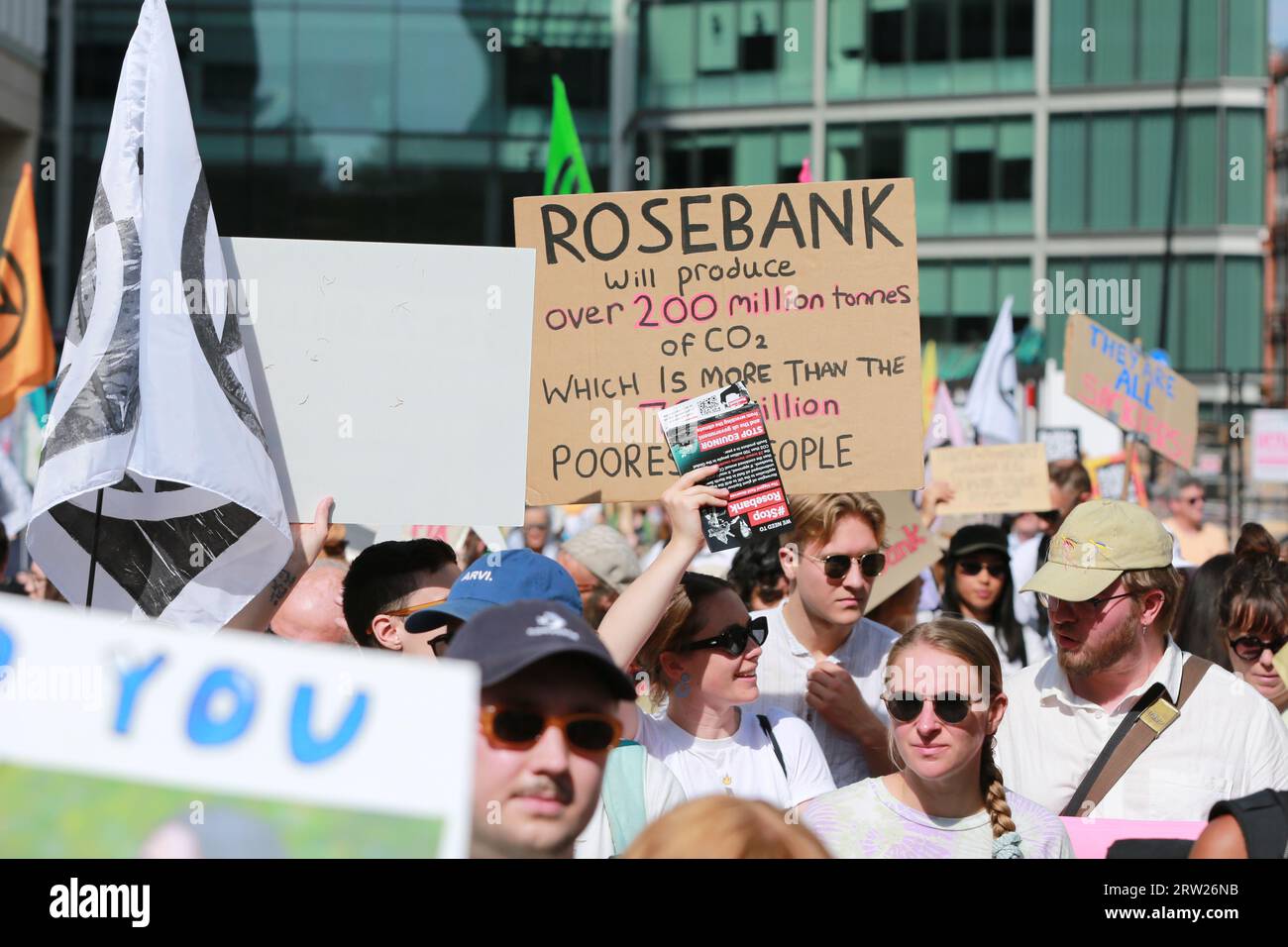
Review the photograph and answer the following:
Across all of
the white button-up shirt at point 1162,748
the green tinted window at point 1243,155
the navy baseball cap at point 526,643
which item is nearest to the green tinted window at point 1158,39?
the green tinted window at point 1243,155

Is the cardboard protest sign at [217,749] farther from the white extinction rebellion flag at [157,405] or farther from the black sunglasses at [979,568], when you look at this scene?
the black sunglasses at [979,568]

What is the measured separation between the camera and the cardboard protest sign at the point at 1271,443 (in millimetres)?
13836

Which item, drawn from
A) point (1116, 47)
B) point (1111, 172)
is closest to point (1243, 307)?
point (1111, 172)

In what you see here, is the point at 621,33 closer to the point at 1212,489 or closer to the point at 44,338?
the point at 1212,489

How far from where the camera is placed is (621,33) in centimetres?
3572

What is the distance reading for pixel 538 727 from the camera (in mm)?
2188

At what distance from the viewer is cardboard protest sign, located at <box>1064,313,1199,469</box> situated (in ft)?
24.9

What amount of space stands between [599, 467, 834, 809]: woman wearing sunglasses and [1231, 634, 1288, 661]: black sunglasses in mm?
1401

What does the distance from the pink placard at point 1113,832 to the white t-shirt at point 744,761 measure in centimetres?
59

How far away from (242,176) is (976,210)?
16453mm

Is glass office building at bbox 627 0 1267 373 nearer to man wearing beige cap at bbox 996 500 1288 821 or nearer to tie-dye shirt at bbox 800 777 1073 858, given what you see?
man wearing beige cap at bbox 996 500 1288 821

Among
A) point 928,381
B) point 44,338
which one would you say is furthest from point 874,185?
point 928,381

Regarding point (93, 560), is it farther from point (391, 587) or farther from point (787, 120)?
point (787, 120)

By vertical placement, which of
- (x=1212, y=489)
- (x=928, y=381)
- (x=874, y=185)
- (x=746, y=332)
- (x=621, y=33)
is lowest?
(x=1212, y=489)
